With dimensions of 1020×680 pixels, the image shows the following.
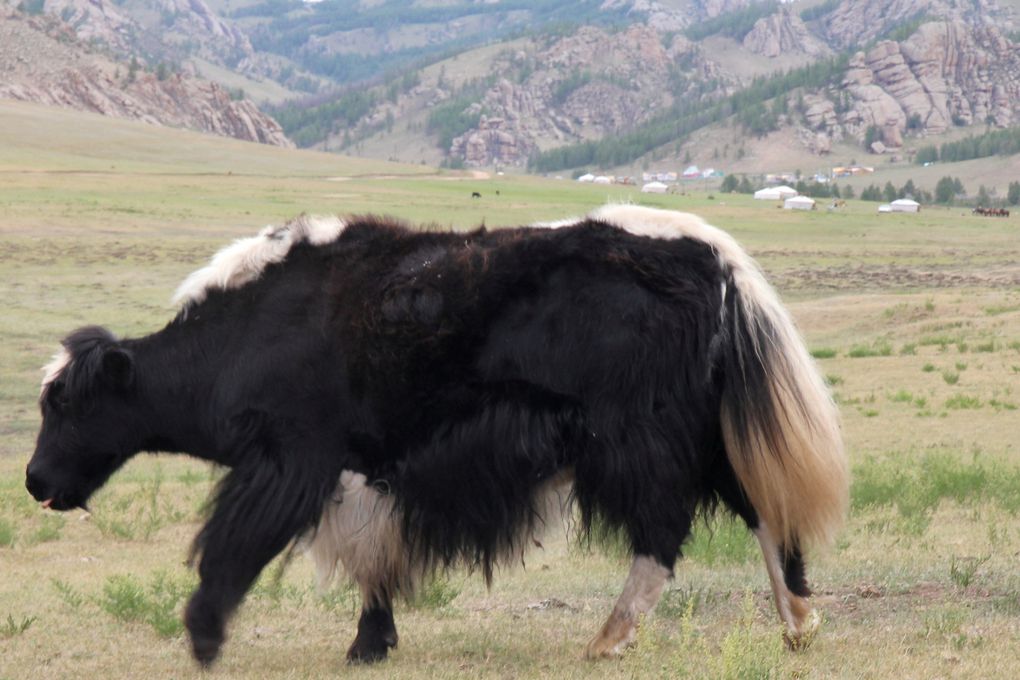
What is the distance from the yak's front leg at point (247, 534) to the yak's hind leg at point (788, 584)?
1.82 metres

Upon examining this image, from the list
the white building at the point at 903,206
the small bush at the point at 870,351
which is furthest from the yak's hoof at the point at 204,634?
the white building at the point at 903,206

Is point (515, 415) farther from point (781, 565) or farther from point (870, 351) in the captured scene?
point (870, 351)

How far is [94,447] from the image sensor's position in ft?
19.9

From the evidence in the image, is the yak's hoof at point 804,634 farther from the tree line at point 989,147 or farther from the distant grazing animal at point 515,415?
the tree line at point 989,147

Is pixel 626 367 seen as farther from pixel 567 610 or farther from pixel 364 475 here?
pixel 567 610

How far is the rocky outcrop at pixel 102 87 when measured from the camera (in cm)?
15262

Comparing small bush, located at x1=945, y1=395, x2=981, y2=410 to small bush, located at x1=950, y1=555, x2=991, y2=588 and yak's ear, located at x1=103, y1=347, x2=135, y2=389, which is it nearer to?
small bush, located at x1=950, y1=555, x2=991, y2=588

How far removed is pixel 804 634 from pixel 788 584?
0.22 metres

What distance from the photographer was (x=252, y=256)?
234 inches

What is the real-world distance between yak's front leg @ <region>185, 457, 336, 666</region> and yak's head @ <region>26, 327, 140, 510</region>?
2.72 feet

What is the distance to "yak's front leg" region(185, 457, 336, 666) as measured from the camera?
17.7 ft

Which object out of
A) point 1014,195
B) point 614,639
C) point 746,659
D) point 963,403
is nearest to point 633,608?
point 614,639

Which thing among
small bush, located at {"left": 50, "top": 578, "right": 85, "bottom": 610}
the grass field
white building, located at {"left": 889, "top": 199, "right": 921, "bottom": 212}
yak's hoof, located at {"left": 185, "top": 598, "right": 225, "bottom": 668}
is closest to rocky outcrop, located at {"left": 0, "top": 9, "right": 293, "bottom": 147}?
white building, located at {"left": 889, "top": 199, "right": 921, "bottom": 212}

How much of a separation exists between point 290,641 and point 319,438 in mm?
1297
